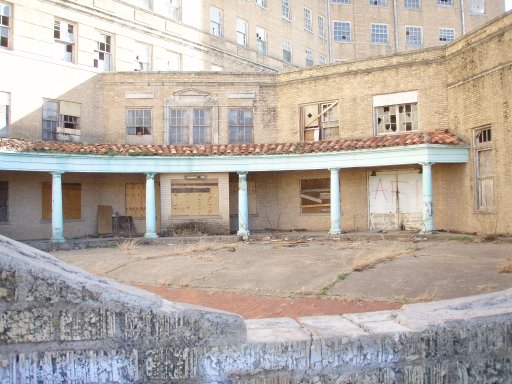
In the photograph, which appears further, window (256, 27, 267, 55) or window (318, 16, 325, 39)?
window (318, 16, 325, 39)

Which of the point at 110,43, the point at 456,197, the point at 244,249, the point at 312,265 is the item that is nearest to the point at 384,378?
the point at 312,265

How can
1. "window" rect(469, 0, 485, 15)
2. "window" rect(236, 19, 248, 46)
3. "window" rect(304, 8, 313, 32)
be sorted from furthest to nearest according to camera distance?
1. "window" rect(469, 0, 485, 15)
2. "window" rect(304, 8, 313, 32)
3. "window" rect(236, 19, 248, 46)

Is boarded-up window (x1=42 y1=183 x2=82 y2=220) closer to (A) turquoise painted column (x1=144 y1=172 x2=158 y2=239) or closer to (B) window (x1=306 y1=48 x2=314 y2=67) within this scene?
(A) turquoise painted column (x1=144 y1=172 x2=158 y2=239)

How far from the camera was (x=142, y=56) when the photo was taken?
26141 millimetres

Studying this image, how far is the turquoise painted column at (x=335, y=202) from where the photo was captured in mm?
20277

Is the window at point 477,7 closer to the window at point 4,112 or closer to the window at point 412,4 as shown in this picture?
the window at point 412,4

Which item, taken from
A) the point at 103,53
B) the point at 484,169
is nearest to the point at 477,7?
the point at 484,169

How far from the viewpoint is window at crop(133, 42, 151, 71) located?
25.8 m

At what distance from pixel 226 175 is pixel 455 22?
2829cm

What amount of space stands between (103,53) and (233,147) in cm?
804

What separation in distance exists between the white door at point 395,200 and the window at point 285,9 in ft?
55.7

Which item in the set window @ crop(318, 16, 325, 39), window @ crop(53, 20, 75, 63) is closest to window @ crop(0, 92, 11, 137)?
window @ crop(53, 20, 75, 63)

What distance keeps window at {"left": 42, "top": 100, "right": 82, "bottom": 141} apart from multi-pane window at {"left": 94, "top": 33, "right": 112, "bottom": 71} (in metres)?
2.63

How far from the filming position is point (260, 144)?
22.3 meters
